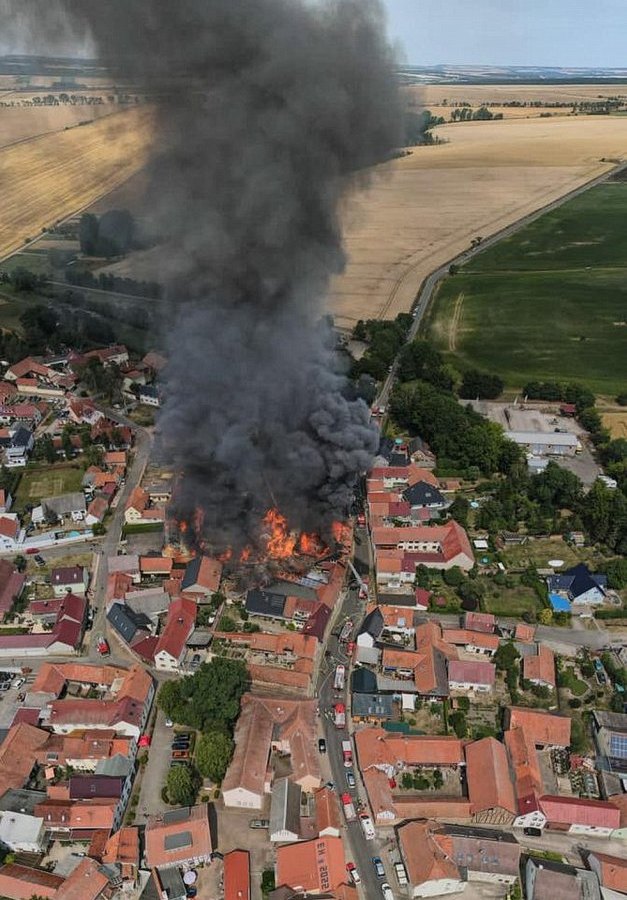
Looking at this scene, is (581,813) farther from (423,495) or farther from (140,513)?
(140,513)

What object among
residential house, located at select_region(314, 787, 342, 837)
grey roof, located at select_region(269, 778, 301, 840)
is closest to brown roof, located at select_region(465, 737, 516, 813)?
residential house, located at select_region(314, 787, 342, 837)

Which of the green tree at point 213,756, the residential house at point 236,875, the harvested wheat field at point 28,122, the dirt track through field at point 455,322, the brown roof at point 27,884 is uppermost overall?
the harvested wheat field at point 28,122

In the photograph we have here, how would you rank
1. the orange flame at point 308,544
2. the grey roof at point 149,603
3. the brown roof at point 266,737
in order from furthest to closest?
the orange flame at point 308,544 < the grey roof at point 149,603 < the brown roof at point 266,737

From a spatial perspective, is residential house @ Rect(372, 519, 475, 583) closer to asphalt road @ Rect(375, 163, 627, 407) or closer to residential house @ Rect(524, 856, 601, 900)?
residential house @ Rect(524, 856, 601, 900)

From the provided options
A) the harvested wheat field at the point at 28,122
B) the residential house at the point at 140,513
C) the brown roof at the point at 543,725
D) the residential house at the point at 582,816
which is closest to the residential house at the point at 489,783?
the residential house at the point at 582,816

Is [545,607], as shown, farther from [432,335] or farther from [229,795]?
[432,335]

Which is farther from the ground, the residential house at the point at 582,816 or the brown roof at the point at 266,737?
the brown roof at the point at 266,737

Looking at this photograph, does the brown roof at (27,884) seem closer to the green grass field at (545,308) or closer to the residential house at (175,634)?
the residential house at (175,634)
